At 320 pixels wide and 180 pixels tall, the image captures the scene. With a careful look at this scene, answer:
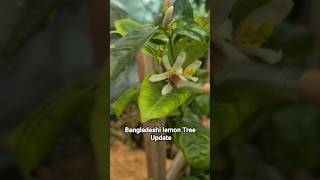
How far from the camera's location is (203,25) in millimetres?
884

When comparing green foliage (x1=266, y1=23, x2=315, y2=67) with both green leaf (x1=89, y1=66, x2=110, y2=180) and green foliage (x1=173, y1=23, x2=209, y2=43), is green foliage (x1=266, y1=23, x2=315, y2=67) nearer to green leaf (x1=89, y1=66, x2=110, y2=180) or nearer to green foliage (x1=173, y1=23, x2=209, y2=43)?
green foliage (x1=173, y1=23, x2=209, y2=43)

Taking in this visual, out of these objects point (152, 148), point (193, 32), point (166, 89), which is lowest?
point (152, 148)

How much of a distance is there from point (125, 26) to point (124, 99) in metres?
0.13

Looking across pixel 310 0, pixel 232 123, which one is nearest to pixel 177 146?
pixel 232 123

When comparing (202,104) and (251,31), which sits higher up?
(251,31)

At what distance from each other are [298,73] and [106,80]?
357mm

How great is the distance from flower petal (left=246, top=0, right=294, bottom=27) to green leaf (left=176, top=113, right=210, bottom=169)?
0.21 meters

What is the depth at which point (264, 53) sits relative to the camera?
0.89 meters

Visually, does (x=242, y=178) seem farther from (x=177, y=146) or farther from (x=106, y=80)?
(x=106, y=80)

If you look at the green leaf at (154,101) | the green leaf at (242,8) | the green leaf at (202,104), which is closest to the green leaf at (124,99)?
the green leaf at (154,101)

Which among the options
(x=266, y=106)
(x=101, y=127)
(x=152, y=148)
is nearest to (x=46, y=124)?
(x=101, y=127)

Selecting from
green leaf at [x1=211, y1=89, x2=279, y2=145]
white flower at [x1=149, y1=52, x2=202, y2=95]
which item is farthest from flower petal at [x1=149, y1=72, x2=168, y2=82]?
green leaf at [x1=211, y1=89, x2=279, y2=145]

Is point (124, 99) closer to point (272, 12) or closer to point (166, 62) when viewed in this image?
point (166, 62)

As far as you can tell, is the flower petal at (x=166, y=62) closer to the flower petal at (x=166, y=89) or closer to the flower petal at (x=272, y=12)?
the flower petal at (x=166, y=89)
